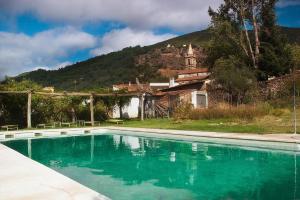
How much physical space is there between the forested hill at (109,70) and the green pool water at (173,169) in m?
58.3

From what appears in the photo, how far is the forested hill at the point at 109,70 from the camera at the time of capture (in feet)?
276

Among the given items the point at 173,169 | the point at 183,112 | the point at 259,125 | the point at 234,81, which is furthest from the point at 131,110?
the point at 173,169

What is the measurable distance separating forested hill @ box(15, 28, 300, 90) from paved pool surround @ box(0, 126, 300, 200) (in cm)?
5808

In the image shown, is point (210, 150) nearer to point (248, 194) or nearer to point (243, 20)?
point (248, 194)

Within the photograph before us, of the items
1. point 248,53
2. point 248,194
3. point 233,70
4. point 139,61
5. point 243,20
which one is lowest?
point 248,194

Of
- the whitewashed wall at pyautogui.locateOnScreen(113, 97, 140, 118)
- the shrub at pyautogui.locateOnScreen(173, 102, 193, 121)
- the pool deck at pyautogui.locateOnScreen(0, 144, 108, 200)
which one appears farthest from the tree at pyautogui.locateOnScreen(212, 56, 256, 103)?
the pool deck at pyautogui.locateOnScreen(0, 144, 108, 200)

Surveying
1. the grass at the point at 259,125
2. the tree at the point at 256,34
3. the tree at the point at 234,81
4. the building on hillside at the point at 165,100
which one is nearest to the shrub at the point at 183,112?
the grass at the point at 259,125

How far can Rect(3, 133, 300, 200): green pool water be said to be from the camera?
311 inches

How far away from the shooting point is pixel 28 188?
269 inches

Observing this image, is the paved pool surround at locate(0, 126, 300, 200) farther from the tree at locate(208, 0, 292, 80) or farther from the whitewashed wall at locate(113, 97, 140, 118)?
the tree at locate(208, 0, 292, 80)

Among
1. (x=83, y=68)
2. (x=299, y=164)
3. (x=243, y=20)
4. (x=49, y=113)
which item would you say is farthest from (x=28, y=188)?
(x=83, y=68)

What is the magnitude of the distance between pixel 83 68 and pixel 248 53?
73715 millimetres

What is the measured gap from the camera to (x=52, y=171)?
8.59m

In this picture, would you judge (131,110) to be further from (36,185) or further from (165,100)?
(36,185)
